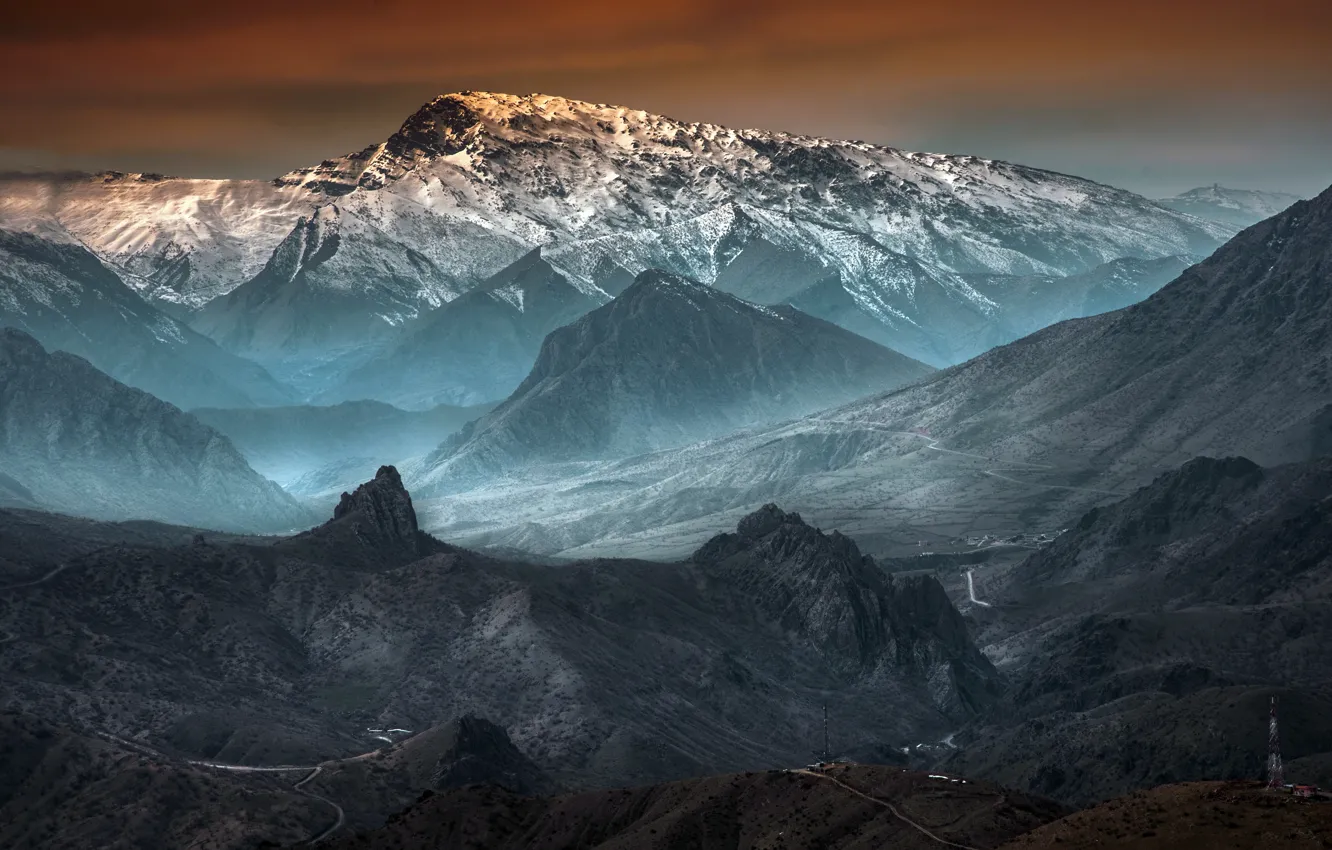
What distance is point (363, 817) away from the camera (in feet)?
651

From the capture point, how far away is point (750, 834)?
169 metres

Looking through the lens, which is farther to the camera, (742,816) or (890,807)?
(742,816)

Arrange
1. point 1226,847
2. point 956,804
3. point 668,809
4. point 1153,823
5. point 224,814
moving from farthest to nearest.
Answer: point 224,814 → point 668,809 → point 956,804 → point 1153,823 → point 1226,847

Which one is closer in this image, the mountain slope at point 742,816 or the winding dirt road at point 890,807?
the winding dirt road at point 890,807

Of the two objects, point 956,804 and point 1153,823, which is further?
point 956,804

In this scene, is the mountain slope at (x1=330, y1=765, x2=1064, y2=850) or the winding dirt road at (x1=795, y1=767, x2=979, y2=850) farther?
the mountain slope at (x1=330, y1=765, x2=1064, y2=850)

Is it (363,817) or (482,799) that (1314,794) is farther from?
(363,817)

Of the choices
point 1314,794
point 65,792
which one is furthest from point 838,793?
point 65,792

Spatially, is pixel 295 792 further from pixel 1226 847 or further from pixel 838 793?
pixel 1226 847

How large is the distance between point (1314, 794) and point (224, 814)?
3701 inches

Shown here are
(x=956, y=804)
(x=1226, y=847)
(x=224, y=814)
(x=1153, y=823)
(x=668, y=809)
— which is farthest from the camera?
(x=224, y=814)

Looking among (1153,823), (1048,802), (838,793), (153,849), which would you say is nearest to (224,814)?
(153,849)

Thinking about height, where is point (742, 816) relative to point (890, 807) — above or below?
below

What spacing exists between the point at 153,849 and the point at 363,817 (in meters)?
20.1
